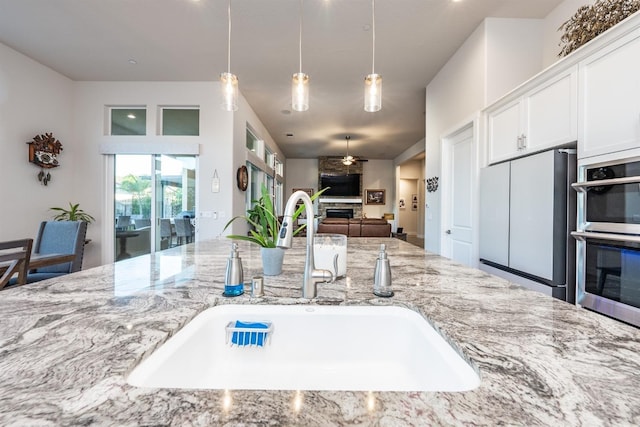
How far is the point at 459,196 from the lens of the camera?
10.9 feet

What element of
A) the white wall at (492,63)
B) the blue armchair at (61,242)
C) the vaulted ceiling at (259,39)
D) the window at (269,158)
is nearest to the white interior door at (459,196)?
the white wall at (492,63)

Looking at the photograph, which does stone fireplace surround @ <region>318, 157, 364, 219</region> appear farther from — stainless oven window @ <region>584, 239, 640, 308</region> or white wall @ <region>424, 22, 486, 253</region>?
stainless oven window @ <region>584, 239, 640, 308</region>

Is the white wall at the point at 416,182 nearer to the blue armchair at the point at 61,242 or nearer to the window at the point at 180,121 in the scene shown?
the window at the point at 180,121

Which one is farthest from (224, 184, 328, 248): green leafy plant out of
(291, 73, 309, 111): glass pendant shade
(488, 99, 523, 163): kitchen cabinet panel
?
(488, 99, 523, 163): kitchen cabinet panel

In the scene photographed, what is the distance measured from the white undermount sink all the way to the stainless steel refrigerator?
1616mm

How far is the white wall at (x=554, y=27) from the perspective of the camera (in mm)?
2463

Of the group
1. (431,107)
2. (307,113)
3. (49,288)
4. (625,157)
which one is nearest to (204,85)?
(307,113)

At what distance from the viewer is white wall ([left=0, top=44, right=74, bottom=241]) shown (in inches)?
131

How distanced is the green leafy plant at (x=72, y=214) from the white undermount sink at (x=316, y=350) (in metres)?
4.33

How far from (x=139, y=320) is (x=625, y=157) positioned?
2.23 m

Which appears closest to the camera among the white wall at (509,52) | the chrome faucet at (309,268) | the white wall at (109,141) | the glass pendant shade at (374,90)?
the chrome faucet at (309,268)

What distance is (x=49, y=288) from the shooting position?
3.22ft

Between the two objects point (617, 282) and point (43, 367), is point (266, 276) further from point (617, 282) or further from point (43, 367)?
point (617, 282)

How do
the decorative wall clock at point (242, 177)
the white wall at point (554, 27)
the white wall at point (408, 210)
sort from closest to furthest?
the white wall at point (554, 27) < the decorative wall clock at point (242, 177) < the white wall at point (408, 210)
